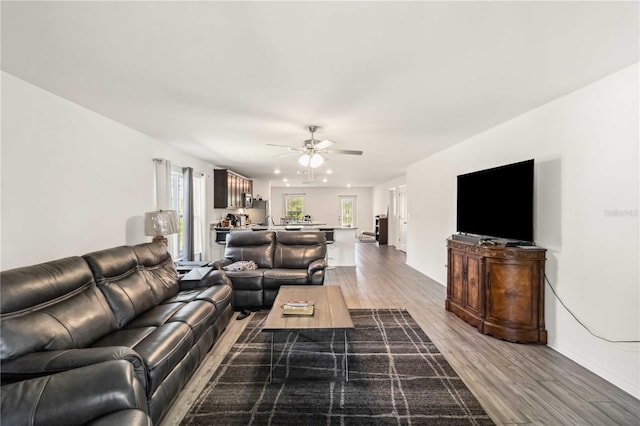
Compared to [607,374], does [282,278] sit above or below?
above

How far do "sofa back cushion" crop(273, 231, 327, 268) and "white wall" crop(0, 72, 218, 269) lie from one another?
2.00m

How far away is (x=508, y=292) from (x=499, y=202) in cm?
103

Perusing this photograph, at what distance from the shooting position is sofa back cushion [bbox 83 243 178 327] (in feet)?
7.77

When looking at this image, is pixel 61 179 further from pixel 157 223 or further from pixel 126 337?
pixel 126 337

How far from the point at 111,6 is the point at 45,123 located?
1727 mm

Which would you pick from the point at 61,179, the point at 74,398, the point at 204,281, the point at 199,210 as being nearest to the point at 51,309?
the point at 74,398

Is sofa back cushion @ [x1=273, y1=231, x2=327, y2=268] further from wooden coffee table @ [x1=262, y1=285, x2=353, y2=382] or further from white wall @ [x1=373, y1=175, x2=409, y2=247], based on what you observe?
white wall @ [x1=373, y1=175, x2=409, y2=247]

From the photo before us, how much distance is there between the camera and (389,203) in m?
10.7

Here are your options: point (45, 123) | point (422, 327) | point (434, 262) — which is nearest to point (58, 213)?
point (45, 123)

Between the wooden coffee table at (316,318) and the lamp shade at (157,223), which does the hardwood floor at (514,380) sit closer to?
the wooden coffee table at (316,318)

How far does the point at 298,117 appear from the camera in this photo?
3.26 m

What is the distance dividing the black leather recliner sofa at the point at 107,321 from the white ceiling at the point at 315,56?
4.89 ft

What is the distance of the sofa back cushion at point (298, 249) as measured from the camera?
4559mm

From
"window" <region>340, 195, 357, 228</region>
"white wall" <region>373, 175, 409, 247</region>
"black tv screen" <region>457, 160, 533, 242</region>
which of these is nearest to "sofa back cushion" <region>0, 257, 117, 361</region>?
"black tv screen" <region>457, 160, 533, 242</region>
